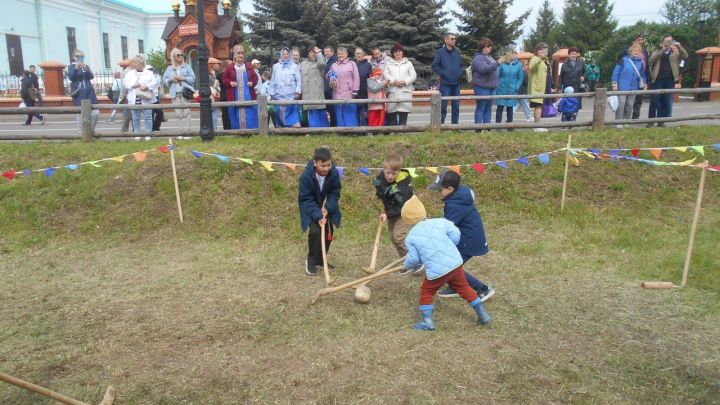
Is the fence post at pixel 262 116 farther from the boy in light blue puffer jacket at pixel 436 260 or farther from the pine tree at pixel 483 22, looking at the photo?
the pine tree at pixel 483 22

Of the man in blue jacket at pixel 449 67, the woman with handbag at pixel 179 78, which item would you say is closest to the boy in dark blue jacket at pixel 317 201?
the man in blue jacket at pixel 449 67

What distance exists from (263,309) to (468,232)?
2222 mm

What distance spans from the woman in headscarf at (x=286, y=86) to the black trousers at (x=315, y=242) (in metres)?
4.66

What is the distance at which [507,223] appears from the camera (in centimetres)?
854

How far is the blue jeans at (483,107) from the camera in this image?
1098 centimetres

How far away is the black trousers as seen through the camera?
21.9ft

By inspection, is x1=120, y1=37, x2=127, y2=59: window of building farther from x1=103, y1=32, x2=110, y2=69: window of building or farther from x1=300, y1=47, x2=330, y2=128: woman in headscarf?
x1=300, y1=47, x2=330, y2=128: woman in headscarf

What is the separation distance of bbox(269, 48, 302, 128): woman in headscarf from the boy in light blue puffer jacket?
20.9 ft

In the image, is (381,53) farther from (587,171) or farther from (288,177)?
(587,171)

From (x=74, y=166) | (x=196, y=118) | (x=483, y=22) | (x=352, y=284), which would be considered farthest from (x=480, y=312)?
(x=483, y=22)

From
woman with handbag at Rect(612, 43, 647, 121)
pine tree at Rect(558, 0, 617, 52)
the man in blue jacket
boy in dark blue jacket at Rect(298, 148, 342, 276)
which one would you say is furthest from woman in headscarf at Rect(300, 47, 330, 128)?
pine tree at Rect(558, 0, 617, 52)

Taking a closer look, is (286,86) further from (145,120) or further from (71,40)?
(71,40)

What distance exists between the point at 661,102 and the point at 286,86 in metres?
7.85

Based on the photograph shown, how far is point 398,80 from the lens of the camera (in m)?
10.6
